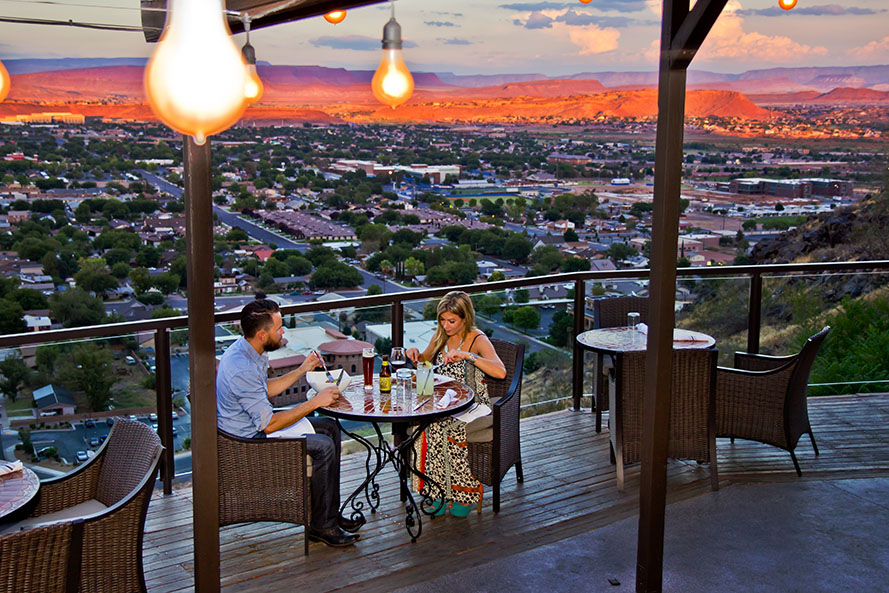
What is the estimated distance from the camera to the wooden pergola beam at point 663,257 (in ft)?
10.5

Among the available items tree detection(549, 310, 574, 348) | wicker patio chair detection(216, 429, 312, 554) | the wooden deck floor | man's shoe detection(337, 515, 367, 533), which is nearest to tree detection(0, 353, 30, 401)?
the wooden deck floor

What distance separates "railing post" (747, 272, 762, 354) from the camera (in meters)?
6.53

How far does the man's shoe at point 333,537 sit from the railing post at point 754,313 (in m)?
3.93

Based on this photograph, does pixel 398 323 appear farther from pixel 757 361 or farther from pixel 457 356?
pixel 757 361

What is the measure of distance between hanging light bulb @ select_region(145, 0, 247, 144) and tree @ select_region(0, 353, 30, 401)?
10.8ft

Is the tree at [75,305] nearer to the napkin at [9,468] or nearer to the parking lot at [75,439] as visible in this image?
the parking lot at [75,439]

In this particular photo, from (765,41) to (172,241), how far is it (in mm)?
13763

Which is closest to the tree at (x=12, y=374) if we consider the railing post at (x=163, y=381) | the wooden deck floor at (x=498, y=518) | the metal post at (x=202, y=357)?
the railing post at (x=163, y=381)

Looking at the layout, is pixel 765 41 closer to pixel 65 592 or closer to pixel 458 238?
pixel 458 238

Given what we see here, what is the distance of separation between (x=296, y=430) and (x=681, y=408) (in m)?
2.25

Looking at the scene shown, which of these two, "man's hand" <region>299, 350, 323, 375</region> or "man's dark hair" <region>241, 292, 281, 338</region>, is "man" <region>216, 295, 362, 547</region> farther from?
"man's hand" <region>299, 350, 323, 375</region>

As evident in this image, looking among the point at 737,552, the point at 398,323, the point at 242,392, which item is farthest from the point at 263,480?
the point at 737,552

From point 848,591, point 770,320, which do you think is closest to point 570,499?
point 848,591

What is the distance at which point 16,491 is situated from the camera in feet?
10.5
